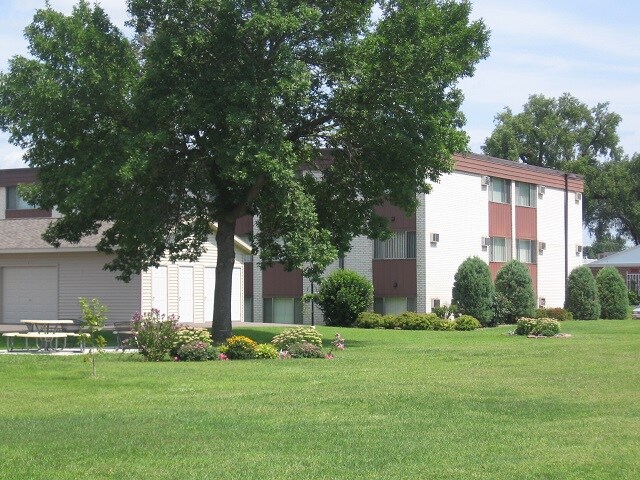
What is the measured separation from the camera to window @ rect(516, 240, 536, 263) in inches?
1975

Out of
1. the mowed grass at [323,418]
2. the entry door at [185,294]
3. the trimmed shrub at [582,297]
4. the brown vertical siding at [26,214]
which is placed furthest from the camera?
the trimmed shrub at [582,297]

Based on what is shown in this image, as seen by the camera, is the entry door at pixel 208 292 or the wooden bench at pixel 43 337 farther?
the entry door at pixel 208 292

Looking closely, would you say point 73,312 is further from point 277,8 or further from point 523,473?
point 523,473

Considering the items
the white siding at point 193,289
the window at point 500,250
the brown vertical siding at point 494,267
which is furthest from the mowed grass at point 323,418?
the window at point 500,250

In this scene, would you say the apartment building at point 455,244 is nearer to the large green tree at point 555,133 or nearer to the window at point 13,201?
the window at point 13,201

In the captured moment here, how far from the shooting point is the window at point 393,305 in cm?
4403

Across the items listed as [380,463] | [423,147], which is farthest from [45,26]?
[380,463]

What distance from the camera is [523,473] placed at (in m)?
9.97

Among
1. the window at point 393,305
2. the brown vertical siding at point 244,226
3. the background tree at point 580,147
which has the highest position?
the background tree at point 580,147

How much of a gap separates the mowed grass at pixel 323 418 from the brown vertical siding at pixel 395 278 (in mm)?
20160

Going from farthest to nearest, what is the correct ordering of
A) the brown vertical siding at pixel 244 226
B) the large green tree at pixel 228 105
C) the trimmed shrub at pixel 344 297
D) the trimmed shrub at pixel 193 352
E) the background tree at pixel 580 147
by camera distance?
1. the background tree at pixel 580 147
2. the brown vertical siding at pixel 244 226
3. the trimmed shrub at pixel 344 297
4. the large green tree at pixel 228 105
5. the trimmed shrub at pixel 193 352

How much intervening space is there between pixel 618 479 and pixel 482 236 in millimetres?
37811

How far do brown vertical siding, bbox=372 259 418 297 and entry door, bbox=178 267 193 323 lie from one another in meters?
8.99

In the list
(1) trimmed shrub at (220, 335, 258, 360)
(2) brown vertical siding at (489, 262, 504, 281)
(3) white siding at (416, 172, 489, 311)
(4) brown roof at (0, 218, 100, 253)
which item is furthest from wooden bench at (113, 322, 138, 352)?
(2) brown vertical siding at (489, 262, 504, 281)
